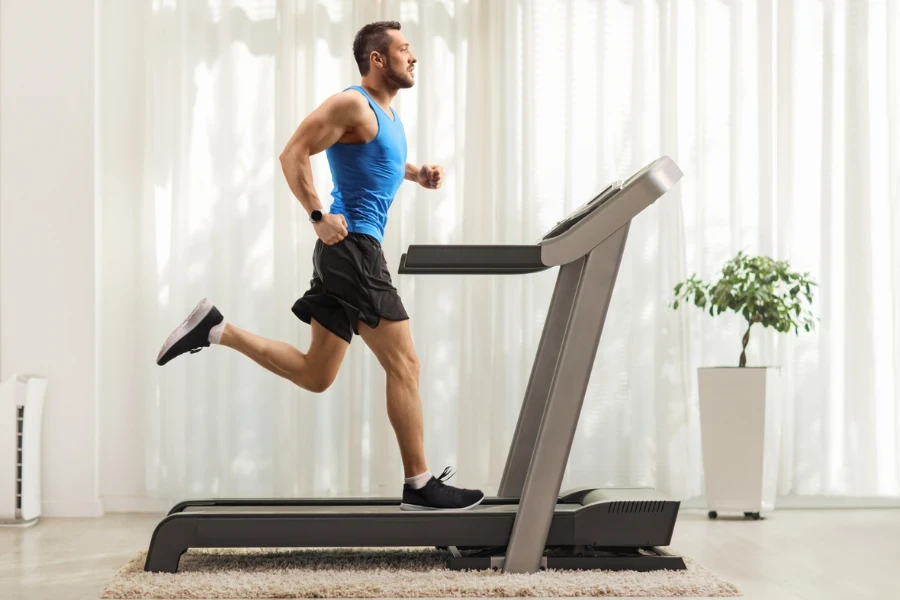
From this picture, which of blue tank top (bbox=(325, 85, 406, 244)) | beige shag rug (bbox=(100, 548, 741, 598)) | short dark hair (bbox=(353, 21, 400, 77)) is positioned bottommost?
beige shag rug (bbox=(100, 548, 741, 598))

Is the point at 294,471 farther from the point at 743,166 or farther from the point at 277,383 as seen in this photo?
the point at 743,166

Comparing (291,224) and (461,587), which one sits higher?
(291,224)

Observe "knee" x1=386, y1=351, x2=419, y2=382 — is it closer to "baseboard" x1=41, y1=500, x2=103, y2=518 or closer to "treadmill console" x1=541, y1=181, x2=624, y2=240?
"treadmill console" x1=541, y1=181, x2=624, y2=240

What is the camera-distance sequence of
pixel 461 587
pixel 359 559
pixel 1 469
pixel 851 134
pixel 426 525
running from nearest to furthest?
pixel 461 587 < pixel 426 525 < pixel 359 559 < pixel 1 469 < pixel 851 134

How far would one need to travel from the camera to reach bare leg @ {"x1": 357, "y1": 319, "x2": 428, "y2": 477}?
2.44 metres

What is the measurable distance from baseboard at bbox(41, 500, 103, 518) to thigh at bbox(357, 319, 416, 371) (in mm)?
1700

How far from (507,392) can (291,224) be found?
112cm

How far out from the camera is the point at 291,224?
3684 millimetres

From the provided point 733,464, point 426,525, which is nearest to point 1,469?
point 426,525

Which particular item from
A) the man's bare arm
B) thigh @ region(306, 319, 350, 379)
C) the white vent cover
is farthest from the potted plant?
the white vent cover

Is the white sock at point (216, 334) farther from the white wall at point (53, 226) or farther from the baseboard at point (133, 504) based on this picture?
the baseboard at point (133, 504)

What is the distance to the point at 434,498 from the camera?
244cm

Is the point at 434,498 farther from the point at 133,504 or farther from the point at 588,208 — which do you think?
the point at 133,504

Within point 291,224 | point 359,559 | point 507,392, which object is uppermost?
point 291,224
